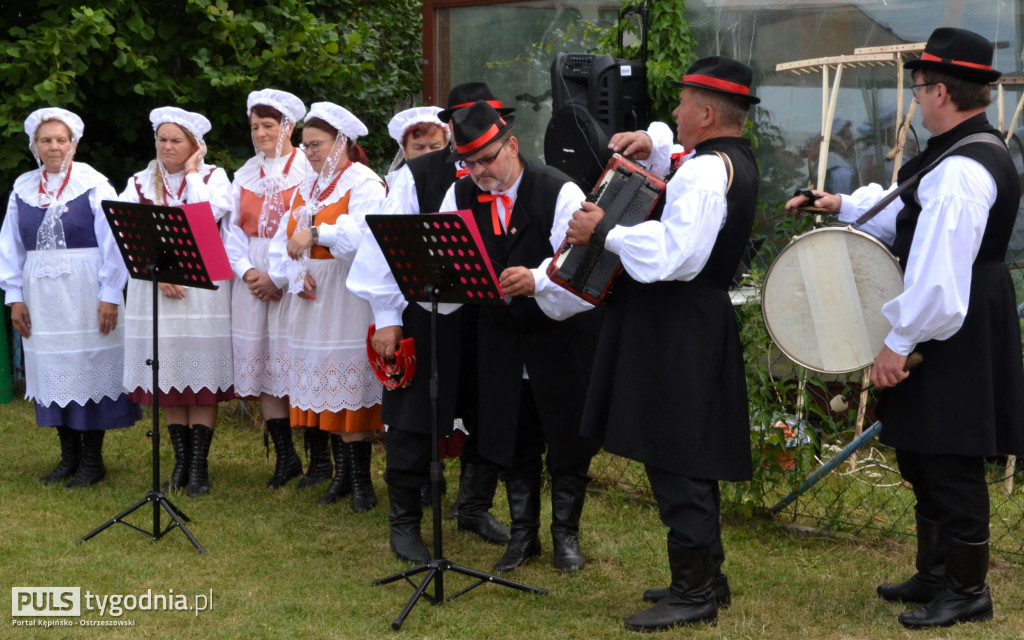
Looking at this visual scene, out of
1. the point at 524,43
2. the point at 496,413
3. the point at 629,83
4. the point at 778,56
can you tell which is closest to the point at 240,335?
the point at 496,413

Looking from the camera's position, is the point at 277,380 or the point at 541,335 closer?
the point at 541,335

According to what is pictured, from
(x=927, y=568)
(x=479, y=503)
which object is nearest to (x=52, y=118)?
(x=479, y=503)

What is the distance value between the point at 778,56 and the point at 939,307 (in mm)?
4159

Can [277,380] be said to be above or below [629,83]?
below

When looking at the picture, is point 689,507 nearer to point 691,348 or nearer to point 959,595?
point 691,348

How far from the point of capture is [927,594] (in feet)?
14.4

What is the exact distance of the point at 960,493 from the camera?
158 inches

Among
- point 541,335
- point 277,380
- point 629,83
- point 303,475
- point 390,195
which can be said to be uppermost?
point 629,83

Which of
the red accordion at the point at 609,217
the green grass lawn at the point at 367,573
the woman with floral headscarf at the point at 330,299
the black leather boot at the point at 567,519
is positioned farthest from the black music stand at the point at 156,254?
the red accordion at the point at 609,217

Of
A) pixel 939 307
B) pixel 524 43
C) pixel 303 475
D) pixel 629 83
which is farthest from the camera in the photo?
pixel 524 43

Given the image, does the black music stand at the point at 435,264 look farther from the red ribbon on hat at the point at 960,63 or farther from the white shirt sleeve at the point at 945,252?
the red ribbon on hat at the point at 960,63

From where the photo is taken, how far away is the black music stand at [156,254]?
5102 mm

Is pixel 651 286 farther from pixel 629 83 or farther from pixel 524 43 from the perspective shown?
pixel 524 43

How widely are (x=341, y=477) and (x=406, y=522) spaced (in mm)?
1077
